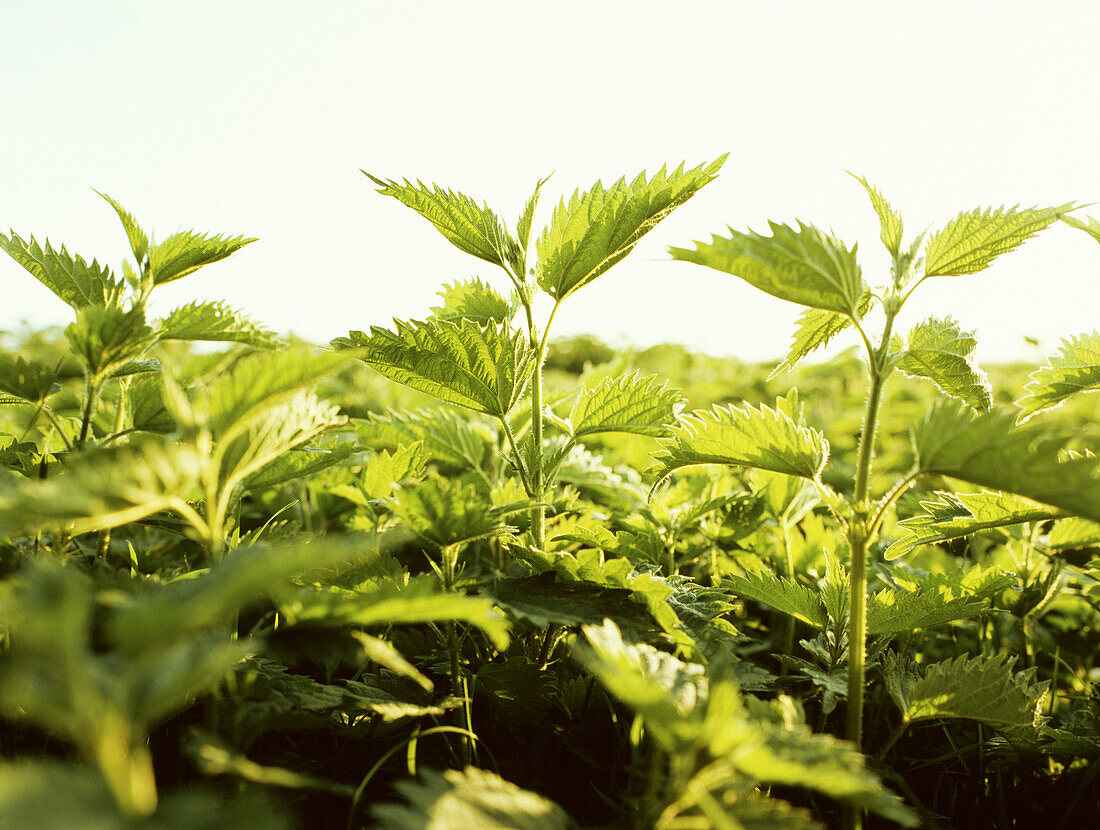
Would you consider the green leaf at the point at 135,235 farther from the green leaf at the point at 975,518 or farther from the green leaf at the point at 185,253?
the green leaf at the point at 975,518

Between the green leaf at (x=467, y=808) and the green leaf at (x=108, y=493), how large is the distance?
437mm

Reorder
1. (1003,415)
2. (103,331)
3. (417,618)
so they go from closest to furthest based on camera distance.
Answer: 1. (417,618)
2. (1003,415)
3. (103,331)

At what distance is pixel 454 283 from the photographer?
Result: 6.00 ft

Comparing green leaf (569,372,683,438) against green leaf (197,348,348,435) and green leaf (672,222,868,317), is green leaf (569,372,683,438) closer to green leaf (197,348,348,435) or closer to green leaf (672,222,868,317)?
green leaf (672,222,868,317)

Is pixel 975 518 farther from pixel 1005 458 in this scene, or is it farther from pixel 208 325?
pixel 208 325

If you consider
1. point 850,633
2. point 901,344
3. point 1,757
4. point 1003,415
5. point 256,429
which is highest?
point 901,344

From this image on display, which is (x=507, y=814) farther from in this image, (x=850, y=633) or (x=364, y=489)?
(x=364, y=489)

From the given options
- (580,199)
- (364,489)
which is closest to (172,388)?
(364,489)

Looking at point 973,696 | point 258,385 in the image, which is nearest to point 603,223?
point 258,385

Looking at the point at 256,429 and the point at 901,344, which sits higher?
the point at 901,344

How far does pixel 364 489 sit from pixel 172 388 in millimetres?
830

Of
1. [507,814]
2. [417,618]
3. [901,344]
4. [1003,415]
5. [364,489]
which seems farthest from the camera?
[364,489]

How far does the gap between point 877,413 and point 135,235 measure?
167 centimetres

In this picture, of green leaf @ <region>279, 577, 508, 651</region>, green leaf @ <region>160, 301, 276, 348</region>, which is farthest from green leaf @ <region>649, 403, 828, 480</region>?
green leaf @ <region>160, 301, 276, 348</region>
